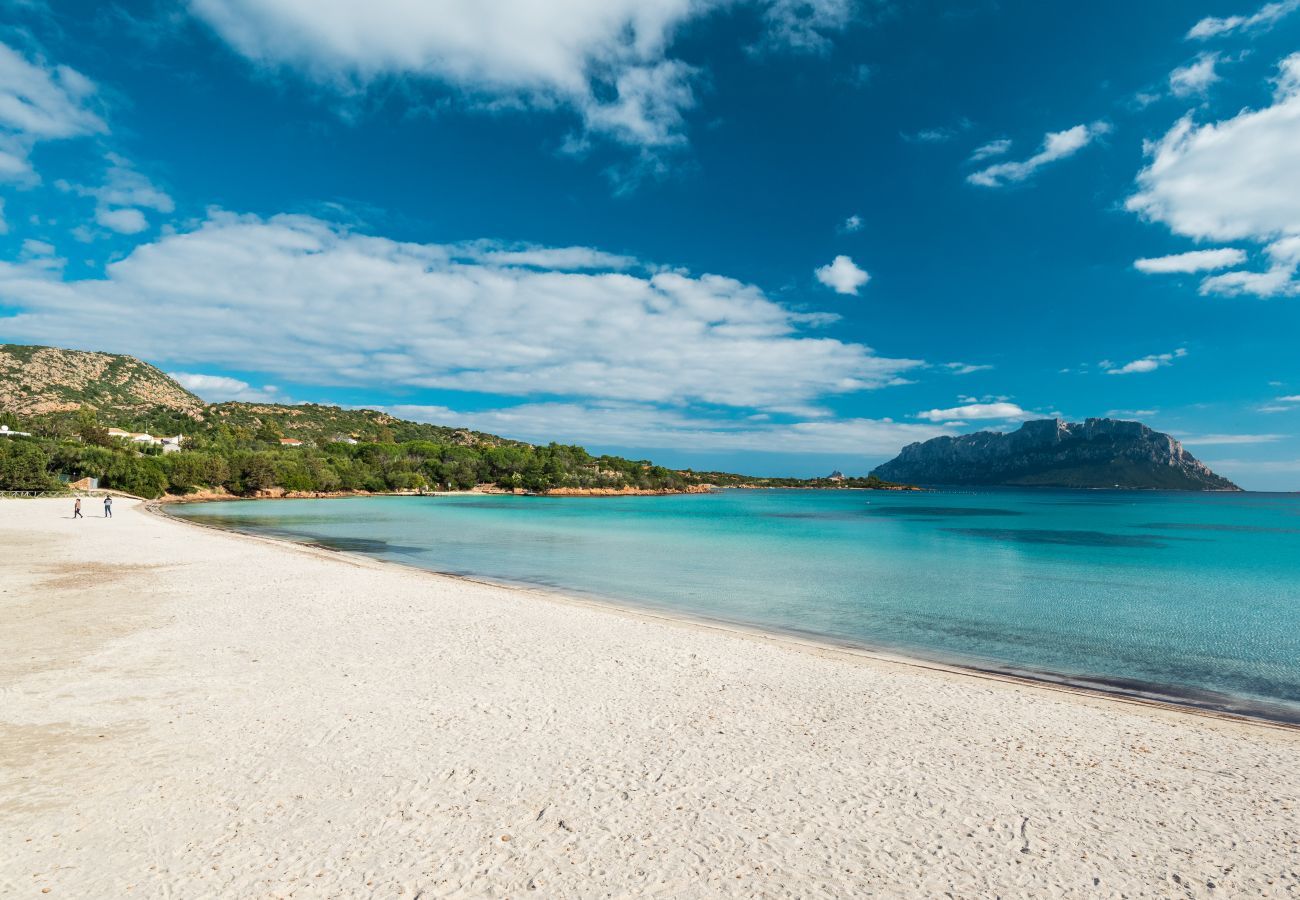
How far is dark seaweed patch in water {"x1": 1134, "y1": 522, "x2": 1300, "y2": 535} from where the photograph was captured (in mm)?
51438

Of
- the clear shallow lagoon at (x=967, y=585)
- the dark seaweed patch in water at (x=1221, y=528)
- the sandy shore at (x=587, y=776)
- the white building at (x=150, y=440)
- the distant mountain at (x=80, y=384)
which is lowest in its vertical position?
the clear shallow lagoon at (x=967, y=585)

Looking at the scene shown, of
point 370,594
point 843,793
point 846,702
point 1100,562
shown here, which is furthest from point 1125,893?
point 1100,562

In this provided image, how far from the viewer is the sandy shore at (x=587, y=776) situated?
178 inches

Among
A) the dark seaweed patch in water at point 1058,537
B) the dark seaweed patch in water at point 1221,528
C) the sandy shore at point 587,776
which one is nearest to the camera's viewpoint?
the sandy shore at point 587,776

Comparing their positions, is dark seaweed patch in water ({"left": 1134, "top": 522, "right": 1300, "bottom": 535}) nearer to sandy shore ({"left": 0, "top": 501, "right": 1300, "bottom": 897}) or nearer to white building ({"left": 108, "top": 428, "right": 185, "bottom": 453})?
sandy shore ({"left": 0, "top": 501, "right": 1300, "bottom": 897})

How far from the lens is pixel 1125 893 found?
4422 mm

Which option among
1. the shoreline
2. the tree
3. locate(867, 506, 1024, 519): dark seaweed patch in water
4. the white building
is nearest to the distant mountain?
the white building

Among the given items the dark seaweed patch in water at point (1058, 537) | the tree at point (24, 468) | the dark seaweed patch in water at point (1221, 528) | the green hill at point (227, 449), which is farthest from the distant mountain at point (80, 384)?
the dark seaweed patch in water at point (1221, 528)

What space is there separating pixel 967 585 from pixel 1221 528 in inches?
2006

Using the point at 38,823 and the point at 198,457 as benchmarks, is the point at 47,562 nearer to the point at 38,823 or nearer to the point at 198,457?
the point at 38,823

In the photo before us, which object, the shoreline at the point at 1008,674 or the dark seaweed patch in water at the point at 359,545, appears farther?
the dark seaweed patch in water at the point at 359,545

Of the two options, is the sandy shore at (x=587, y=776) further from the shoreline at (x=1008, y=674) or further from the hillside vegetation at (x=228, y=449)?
the hillside vegetation at (x=228, y=449)

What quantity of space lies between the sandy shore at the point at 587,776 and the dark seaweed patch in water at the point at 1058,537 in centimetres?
3737

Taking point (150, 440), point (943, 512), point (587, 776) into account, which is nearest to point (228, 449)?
point (150, 440)
